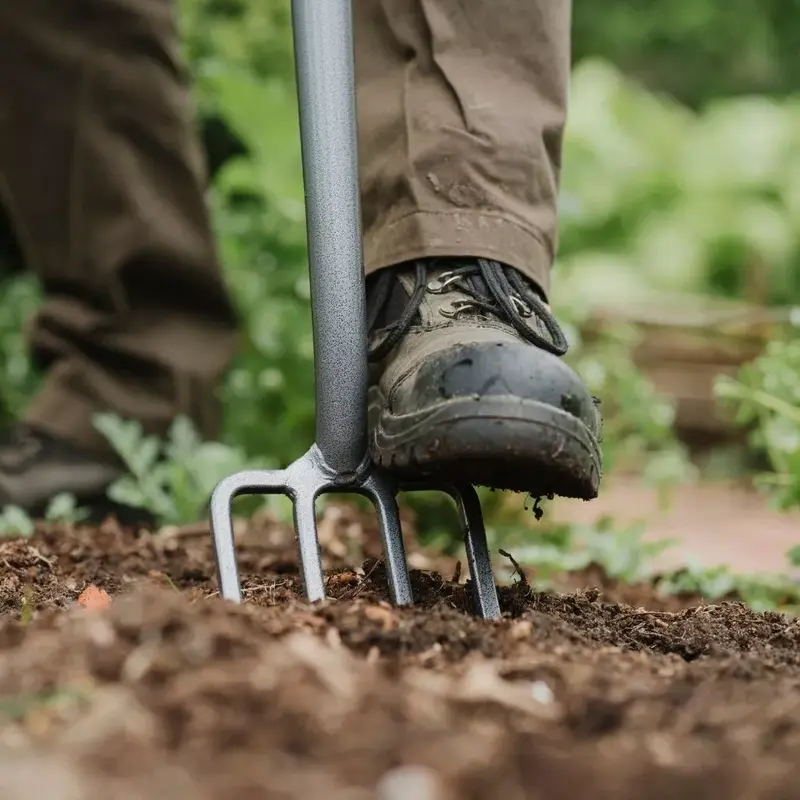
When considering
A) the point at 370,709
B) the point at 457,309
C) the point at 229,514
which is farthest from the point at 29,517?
the point at 370,709

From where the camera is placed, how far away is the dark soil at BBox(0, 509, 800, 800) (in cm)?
65

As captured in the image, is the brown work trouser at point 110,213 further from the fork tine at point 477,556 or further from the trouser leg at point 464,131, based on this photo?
the fork tine at point 477,556

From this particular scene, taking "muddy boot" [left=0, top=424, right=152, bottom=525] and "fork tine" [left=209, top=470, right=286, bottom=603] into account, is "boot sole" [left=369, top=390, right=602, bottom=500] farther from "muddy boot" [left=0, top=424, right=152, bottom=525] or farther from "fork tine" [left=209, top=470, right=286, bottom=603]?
"muddy boot" [left=0, top=424, right=152, bottom=525]

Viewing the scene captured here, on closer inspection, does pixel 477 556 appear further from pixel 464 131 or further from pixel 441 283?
pixel 464 131

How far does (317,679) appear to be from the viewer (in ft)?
2.58

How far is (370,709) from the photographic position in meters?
0.74

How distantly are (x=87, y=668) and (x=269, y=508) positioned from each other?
1514 millimetres

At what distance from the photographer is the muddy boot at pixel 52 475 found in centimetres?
220

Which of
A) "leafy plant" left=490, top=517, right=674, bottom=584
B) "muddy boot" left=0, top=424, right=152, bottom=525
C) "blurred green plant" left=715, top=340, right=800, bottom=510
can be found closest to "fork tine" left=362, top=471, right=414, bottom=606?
"leafy plant" left=490, top=517, right=674, bottom=584

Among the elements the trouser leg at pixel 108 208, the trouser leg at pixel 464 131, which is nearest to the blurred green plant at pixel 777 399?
the trouser leg at pixel 464 131

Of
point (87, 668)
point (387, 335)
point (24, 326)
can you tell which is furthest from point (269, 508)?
point (87, 668)

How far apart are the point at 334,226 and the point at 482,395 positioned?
0.32 meters

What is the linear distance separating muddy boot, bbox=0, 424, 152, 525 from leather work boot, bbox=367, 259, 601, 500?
1054mm

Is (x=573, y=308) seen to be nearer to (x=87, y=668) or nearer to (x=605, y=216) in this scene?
(x=87, y=668)
